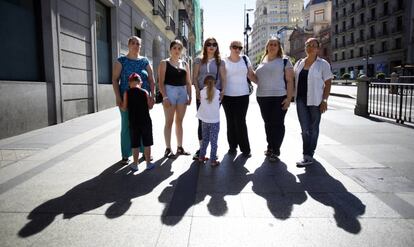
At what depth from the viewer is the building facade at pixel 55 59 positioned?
24.1 ft

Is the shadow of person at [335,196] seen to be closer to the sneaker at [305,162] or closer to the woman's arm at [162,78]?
the sneaker at [305,162]

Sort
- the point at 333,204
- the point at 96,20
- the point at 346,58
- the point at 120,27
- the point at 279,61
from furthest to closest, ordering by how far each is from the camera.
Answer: the point at 346,58
the point at 120,27
the point at 96,20
the point at 279,61
the point at 333,204

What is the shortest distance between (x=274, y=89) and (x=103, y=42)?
9.96m

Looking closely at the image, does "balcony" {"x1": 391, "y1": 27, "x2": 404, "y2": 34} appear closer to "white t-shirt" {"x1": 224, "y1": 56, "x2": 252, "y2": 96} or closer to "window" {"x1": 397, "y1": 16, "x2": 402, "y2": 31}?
"window" {"x1": 397, "y1": 16, "x2": 402, "y2": 31}

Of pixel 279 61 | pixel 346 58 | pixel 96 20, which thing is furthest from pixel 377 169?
pixel 346 58

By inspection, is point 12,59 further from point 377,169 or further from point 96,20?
point 377,169

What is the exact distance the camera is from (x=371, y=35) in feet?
189

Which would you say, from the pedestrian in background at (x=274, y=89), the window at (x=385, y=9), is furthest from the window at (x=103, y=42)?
the window at (x=385, y=9)

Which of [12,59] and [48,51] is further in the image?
[48,51]

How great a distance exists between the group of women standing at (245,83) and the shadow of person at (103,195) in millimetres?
730

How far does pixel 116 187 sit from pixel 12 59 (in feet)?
16.7

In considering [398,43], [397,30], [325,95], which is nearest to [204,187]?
→ [325,95]

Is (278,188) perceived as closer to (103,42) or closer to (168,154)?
(168,154)

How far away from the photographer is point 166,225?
117 inches
